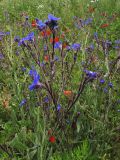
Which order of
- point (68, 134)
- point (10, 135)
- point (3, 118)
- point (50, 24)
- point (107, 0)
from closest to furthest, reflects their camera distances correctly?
point (50, 24) < point (68, 134) < point (10, 135) < point (3, 118) < point (107, 0)

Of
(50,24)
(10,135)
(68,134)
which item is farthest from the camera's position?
(10,135)

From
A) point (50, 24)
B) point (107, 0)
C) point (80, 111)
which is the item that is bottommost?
point (80, 111)

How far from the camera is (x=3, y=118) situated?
287 centimetres

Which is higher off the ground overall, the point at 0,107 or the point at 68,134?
the point at 0,107

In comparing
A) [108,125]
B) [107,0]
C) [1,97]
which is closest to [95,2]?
[107,0]

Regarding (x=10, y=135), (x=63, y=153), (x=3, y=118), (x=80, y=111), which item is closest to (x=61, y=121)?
(x=63, y=153)

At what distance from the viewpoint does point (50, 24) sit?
1.76 metres

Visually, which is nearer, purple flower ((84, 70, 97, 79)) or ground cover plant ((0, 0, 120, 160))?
purple flower ((84, 70, 97, 79))

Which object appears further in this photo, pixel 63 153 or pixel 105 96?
pixel 105 96

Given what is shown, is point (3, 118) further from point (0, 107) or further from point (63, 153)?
point (63, 153)

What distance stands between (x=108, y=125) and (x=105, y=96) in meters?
0.27

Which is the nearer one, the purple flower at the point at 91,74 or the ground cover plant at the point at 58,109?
the purple flower at the point at 91,74

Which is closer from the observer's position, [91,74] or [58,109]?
[91,74]

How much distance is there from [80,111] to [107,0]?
408 centimetres
